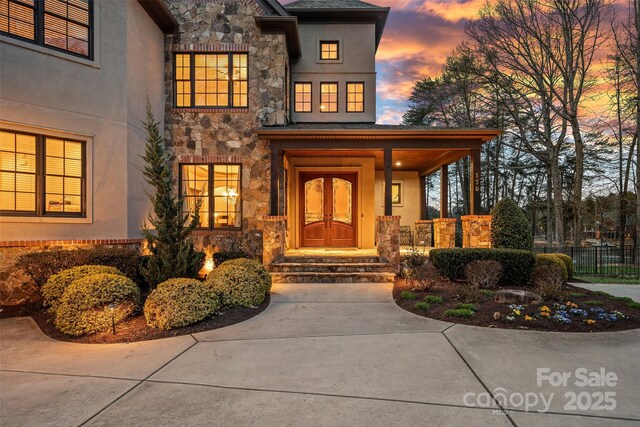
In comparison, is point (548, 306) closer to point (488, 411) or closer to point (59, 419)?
point (488, 411)

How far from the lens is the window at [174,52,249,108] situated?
9852 millimetres

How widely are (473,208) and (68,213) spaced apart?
9966mm

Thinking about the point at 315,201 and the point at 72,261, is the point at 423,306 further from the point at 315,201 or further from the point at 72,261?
the point at 315,201

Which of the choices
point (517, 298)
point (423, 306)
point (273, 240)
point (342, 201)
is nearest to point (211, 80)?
point (273, 240)

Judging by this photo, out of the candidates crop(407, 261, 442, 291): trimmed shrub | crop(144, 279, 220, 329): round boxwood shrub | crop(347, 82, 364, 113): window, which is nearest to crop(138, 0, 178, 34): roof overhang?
crop(347, 82, 364, 113): window

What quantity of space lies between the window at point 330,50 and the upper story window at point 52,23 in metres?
7.52

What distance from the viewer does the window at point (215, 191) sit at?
9781 millimetres

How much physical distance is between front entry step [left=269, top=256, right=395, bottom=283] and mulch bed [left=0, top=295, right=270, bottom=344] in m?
2.39

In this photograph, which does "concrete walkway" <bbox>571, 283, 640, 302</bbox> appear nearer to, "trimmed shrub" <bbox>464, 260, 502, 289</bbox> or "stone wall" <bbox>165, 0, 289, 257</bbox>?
"trimmed shrub" <bbox>464, 260, 502, 289</bbox>

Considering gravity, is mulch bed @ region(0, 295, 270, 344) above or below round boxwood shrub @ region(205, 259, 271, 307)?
below

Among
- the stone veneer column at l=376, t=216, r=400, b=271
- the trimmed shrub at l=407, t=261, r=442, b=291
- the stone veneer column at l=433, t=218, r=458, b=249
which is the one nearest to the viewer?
the trimmed shrub at l=407, t=261, r=442, b=291

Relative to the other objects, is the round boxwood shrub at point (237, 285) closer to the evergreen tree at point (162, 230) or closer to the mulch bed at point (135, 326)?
the mulch bed at point (135, 326)

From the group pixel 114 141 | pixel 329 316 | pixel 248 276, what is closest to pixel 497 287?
pixel 329 316

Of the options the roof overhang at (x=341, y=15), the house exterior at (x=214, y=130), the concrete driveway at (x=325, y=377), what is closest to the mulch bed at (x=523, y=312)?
the concrete driveway at (x=325, y=377)
